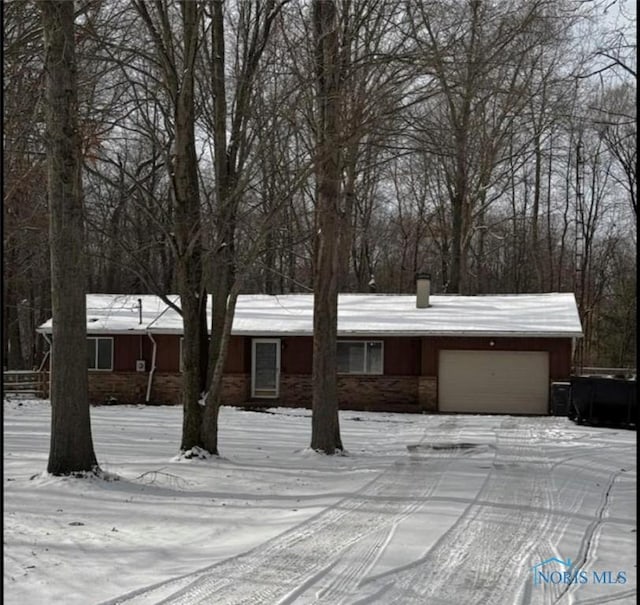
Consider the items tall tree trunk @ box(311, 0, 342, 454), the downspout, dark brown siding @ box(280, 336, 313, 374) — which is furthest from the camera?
the downspout

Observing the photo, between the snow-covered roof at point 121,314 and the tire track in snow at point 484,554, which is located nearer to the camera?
the tire track in snow at point 484,554

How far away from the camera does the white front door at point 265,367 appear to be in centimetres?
2462

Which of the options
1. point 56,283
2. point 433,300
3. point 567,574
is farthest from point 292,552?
point 433,300

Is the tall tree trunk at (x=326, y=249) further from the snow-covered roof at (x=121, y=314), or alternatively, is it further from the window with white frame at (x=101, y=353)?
the window with white frame at (x=101, y=353)

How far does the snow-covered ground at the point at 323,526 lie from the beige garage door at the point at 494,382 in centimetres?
789

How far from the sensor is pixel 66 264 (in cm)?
1022

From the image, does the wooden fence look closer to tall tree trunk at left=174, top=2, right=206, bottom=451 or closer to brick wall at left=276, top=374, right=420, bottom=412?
brick wall at left=276, top=374, right=420, bottom=412

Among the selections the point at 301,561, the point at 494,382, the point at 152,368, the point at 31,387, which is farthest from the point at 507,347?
the point at 301,561

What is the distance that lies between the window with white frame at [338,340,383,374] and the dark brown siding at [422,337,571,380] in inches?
54.3

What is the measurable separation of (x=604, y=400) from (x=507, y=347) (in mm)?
4327

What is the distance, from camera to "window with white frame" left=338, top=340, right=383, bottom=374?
24.2 m

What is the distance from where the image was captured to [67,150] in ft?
33.3

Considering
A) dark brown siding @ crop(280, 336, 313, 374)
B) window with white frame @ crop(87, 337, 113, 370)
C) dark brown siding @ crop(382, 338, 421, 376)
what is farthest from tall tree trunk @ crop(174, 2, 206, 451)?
window with white frame @ crop(87, 337, 113, 370)
